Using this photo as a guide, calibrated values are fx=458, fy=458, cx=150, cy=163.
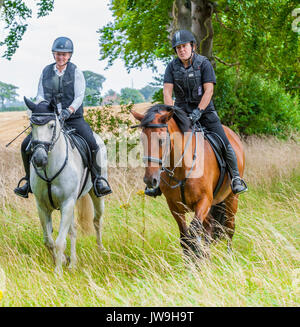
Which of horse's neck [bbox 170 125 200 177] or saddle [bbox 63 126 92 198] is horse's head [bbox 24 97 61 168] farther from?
horse's neck [bbox 170 125 200 177]

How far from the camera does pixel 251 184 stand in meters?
10.7

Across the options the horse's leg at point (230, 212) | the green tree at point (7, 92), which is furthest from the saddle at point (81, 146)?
the green tree at point (7, 92)

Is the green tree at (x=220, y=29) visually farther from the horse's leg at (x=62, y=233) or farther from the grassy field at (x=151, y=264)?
the horse's leg at (x=62, y=233)

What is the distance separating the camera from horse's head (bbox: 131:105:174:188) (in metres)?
4.75

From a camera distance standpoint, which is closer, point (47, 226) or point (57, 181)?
point (57, 181)

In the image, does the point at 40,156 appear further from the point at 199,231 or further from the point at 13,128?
the point at 13,128

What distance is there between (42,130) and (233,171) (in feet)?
8.73

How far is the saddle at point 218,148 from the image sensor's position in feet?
20.1

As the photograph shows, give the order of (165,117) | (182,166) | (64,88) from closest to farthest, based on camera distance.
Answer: (165,117)
(182,166)
(64,88)

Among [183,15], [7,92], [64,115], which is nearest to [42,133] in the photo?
[64,115]

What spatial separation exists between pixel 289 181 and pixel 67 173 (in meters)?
6.14

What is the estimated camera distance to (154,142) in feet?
15.7

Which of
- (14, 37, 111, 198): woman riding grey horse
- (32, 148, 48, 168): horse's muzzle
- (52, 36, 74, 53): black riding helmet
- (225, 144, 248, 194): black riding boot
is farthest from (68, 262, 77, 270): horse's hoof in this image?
(52, 36, 74, 53): black riding helmet

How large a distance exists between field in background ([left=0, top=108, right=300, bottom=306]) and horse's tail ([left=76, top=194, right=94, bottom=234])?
7.8 inches
